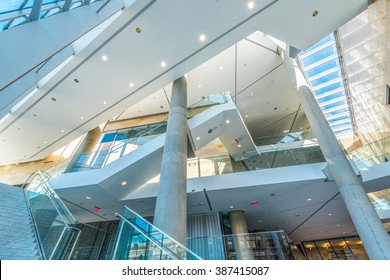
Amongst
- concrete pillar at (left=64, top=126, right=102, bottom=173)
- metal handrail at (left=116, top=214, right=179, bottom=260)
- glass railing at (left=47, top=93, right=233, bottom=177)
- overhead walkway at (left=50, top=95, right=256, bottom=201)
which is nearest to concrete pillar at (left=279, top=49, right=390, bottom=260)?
overhead walkway at (left=50, top=95, right=256, bottom=201)

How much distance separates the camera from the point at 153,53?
7543 millimetres

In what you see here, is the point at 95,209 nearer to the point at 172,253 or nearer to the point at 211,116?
the point at 211,116

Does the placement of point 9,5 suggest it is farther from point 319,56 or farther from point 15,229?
point 319,56

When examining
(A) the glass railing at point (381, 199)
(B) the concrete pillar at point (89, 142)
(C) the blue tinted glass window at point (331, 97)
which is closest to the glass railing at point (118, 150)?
(B) the concrete pillar at point (89, 142)

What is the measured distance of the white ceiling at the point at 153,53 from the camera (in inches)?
247

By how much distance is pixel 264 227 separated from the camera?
12047mm

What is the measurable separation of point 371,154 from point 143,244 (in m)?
9.25

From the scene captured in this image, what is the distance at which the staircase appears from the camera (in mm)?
3479

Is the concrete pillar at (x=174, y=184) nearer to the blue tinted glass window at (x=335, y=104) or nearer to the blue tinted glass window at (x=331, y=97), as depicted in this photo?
the blue tinted glass window at (x=331, y=97)

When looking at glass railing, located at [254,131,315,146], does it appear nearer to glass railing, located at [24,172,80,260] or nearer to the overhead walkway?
the overhead walkway

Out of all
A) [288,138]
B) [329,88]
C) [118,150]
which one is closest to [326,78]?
[329,88]

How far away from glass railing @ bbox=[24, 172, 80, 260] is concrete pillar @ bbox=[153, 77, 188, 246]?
2.41 meters
